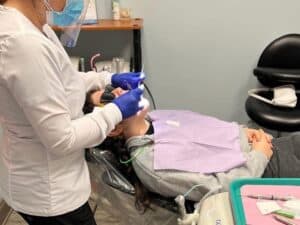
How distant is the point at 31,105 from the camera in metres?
0.88

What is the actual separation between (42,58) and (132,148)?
593 mm

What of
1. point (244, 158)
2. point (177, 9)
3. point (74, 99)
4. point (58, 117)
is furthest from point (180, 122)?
point (177, 9)

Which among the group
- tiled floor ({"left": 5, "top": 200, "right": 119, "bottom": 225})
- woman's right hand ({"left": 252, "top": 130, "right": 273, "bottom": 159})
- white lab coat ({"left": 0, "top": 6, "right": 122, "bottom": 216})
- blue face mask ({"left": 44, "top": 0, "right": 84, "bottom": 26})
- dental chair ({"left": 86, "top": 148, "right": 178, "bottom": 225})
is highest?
blue face mask ({"left": 44, "top": 0, "right": 84, "bottom": 26})

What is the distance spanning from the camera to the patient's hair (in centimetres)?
133

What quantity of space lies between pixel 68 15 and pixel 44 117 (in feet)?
1.28

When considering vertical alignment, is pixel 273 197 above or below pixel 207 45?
below

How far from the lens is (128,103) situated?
1105 millimetres

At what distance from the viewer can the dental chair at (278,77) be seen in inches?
82.5

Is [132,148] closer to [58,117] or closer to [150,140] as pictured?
[150,140]

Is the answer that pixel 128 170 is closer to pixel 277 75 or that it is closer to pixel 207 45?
pixel 277 75

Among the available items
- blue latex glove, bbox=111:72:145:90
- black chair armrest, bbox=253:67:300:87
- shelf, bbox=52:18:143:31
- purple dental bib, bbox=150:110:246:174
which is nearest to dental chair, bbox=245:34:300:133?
black chair armrest, bbox=253:67:300:87

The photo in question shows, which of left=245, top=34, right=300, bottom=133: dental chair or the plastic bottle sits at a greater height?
the plastic bottle

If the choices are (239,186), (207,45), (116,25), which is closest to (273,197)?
(239,186)

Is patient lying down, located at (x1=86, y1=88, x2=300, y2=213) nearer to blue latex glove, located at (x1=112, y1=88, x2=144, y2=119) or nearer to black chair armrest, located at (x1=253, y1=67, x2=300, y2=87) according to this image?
blue latex glove, located at (x1=112, y1=88, x2=144, y2=119)
